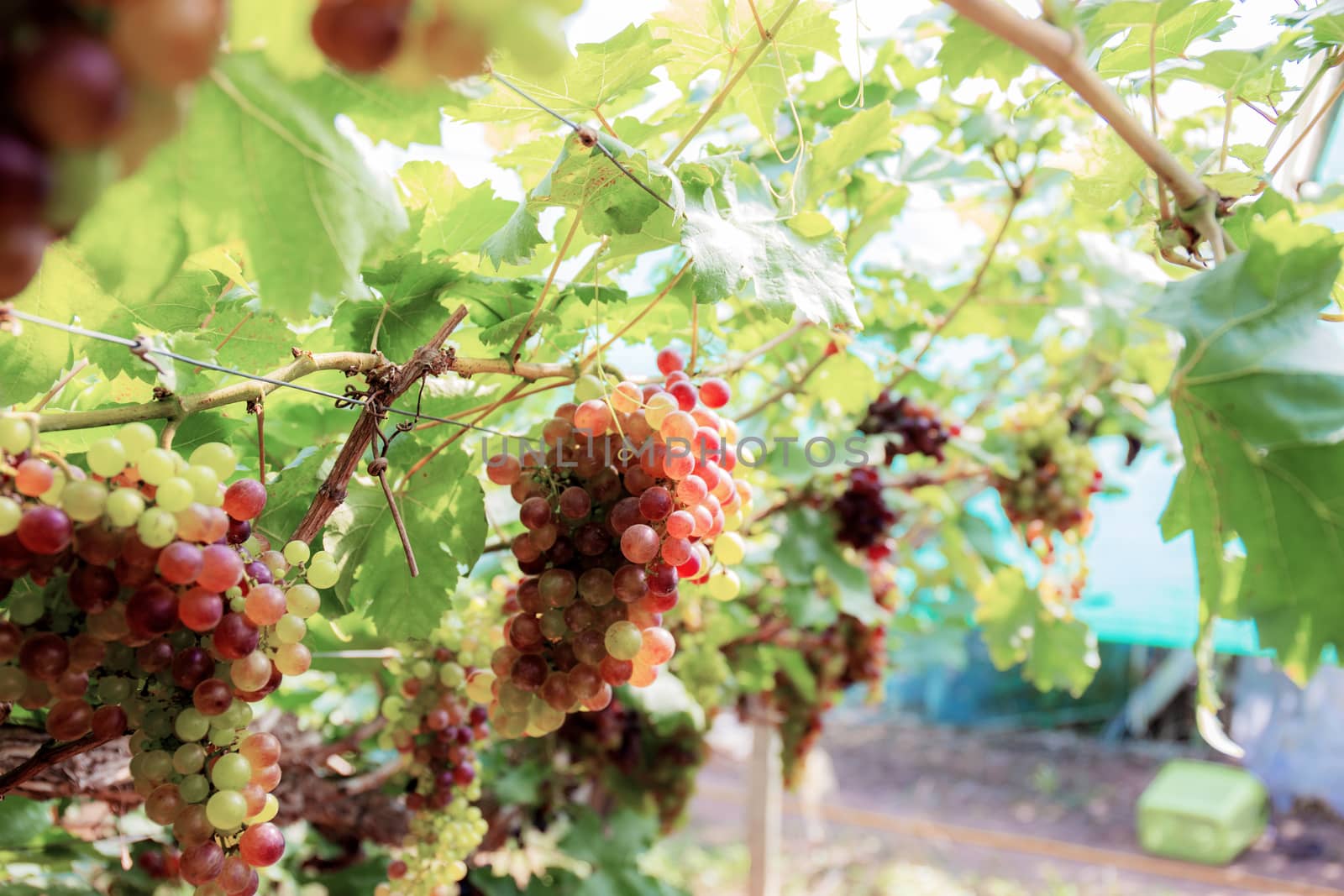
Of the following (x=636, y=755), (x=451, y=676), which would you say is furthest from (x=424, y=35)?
(x=636, y=755)

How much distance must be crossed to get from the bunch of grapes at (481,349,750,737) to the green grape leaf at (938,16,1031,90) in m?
0.39

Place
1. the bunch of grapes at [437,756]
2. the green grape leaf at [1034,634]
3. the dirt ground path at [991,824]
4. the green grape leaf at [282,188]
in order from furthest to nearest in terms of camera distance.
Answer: the dirt ground path at [991,824] → the green grape leaf at [1034,634] → the bunch of grapes at [437,756] → the green grape leaf at [282,188]

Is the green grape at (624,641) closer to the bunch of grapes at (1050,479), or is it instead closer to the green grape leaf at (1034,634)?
the bunch of grapes at (1050,479)

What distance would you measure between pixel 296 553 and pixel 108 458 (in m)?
0.14

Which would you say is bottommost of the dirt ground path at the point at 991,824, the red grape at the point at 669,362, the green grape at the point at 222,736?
the dirt ground path at the point at 991,824

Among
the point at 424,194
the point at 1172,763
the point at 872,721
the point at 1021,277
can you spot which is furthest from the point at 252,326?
the point at 872,721

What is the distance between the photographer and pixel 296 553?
567 millimetres

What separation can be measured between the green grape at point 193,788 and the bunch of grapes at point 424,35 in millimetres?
437

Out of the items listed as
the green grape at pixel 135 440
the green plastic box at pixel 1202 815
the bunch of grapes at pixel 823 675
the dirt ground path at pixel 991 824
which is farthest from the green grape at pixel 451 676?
the green plastic box at pixel 1202 815

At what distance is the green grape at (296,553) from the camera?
0.56 metres

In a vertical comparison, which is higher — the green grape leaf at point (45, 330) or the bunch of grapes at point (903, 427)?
the bunch of grapes at point (903, 427)

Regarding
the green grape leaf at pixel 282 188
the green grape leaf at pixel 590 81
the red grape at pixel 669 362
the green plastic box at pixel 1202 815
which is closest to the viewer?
the green grape leaf at pixel 282 188

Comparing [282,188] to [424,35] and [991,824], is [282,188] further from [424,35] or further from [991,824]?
[991,824]

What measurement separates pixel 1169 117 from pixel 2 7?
164cm
